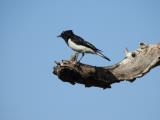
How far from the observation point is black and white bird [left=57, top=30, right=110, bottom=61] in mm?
12047

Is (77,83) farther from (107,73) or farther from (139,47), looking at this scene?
(139,47)

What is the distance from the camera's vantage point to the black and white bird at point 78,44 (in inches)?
474

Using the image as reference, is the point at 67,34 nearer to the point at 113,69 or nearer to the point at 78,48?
the point at 78,48

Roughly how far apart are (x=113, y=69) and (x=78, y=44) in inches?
83.4

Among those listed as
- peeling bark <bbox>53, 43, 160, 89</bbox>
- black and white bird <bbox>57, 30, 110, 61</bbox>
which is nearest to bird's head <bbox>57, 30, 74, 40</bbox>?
black and white bird <bbox>57, 30, 110, 61</bbox>

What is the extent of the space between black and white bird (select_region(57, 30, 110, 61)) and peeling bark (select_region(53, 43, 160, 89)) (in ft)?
2.97

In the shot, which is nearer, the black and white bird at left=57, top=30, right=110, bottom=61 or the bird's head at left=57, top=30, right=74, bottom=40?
the black and white bird at left=57, top=30, right=110, bottom=61

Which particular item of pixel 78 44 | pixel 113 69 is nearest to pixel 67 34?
pixel 78 44

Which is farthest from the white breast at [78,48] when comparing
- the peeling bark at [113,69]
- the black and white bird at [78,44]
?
the peeling bark at [113,69]

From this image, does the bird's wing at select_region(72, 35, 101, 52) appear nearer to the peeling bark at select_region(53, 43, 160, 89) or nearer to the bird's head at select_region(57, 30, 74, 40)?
the bird's head at select_region(57, 30, 74, 40)

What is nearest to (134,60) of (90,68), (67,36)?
(90,68)

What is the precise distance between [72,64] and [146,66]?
2.27 meters

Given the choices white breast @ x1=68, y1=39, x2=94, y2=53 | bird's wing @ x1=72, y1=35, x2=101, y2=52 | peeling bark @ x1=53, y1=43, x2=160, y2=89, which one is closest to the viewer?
peeling bark @ x1=53, y1=43, x2=160, y2=89

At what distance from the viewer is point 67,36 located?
13.3 m
